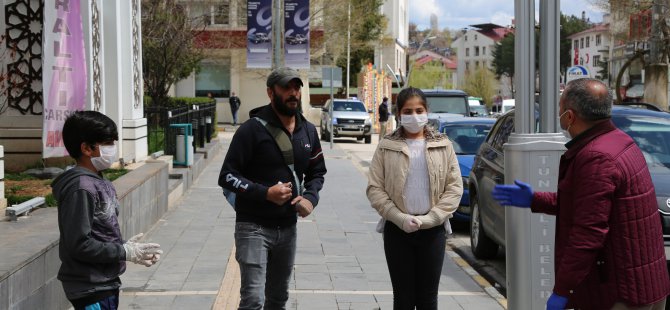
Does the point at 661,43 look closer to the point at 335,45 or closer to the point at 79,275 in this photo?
the point at 335,45

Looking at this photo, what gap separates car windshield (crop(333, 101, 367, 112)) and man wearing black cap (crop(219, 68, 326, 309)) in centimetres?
3224

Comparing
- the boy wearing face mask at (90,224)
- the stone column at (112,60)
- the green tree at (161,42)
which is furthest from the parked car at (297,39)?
the boy wearing face mask at (90,224)

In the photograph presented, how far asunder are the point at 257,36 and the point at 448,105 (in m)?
5.72

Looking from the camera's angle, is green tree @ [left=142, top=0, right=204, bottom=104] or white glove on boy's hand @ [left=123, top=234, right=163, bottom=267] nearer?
white glove on boy's hand @ [left=123, top=234, right=163, bottom=267]

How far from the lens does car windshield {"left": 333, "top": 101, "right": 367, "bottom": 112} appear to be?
1489 inches

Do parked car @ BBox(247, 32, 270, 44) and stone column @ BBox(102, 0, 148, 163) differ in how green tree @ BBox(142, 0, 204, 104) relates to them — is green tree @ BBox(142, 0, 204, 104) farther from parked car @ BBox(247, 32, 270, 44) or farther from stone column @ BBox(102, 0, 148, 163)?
stone column @ BBox(102, 0, 148, 163)

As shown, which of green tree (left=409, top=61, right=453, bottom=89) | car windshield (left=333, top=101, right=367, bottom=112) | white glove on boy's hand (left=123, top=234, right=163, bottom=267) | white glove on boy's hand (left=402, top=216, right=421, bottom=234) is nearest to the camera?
white glove on boy's hand (left=123, top=234, right=163, bottom=267)

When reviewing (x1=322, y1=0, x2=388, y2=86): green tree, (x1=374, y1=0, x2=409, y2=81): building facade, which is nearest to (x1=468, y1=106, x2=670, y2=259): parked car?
(x1=322, y1=0, x2=388, y2=86): green tree

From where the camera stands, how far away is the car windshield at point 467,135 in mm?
14359

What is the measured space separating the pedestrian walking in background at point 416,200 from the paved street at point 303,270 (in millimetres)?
1858

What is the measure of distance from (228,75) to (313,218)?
37.8 m

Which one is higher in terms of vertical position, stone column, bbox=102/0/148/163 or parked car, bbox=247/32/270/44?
parked car, bbox=247/32/270/44

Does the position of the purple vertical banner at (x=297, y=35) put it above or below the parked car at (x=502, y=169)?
above

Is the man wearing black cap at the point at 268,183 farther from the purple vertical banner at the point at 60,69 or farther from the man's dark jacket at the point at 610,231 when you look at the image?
the purple vertical banner at the point at 60,69
